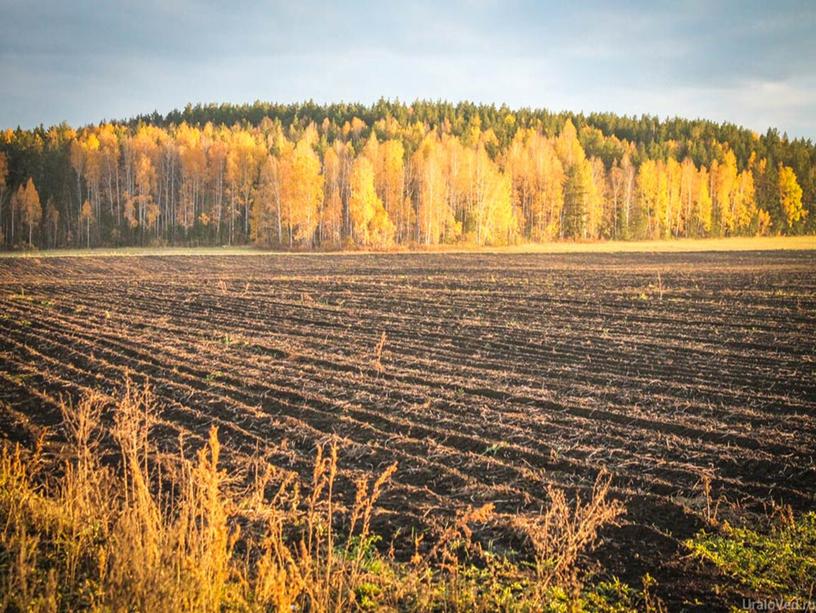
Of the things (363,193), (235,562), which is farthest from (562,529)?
(363,193)

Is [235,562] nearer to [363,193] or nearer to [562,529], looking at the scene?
[562,529]

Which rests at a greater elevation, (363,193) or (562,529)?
(363,193)

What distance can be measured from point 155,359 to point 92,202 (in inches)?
3121

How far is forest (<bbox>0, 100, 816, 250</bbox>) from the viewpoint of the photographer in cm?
6975

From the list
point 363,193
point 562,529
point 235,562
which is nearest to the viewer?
point 235,562

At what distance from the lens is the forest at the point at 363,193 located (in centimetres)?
6975

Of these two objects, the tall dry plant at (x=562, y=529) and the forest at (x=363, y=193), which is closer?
the tall dry plant at (x=562, y=529)

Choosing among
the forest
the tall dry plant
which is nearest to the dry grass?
the tall dry plant

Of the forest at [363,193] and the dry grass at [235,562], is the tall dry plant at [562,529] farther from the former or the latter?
the forest at [363,193]

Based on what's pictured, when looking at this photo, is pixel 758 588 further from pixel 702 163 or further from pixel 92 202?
pixel 702 163

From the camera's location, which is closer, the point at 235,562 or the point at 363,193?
the point at 235,562

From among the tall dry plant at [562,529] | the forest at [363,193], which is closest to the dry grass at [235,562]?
the tall dry plant at [562,529]

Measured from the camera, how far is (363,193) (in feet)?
215

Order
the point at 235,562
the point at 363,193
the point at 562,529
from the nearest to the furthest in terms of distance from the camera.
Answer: the point at 235,562
the point at 562,529
the point at 363,193
